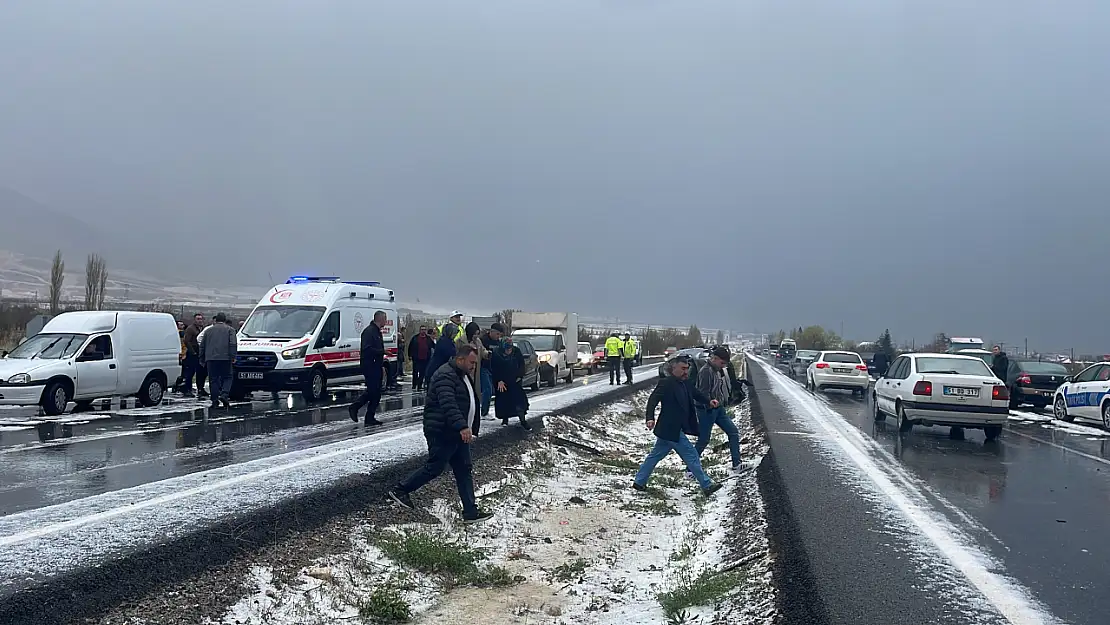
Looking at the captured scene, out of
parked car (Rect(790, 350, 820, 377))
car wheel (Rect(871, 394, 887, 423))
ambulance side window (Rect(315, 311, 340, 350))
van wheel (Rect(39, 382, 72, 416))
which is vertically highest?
ambulance side window (Rect(315, 311, 340, 350))

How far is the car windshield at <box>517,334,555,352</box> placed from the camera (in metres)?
29.6

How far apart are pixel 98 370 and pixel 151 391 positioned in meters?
1.53

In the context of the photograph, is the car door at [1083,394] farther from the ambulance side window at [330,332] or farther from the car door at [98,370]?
the car door at [98,370]

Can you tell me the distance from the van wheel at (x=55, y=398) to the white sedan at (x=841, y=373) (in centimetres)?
2619

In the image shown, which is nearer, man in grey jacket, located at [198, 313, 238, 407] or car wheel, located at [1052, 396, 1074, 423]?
man in grey jacket, located at [198, 313, 238, 407]

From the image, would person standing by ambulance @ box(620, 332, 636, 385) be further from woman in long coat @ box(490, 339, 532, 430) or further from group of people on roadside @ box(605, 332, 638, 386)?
woman in long coat @ box(490, 339, 532, 430)

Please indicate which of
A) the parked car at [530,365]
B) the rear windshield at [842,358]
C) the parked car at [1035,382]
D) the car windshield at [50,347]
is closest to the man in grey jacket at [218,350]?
the car windshield at [50,347]

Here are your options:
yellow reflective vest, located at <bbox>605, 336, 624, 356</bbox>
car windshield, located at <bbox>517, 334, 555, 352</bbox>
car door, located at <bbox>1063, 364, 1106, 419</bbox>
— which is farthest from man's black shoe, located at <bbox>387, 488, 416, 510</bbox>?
yellow reflective vest, located at <bbox>605, 336, 624, 356</bbox>

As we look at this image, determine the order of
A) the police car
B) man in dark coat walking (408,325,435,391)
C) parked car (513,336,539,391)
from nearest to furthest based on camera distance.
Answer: the police car
man in dark coat walking (408,325,435,391)
parked car (513,336,539,391)

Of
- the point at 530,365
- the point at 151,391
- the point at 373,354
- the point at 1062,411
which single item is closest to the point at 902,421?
the point at 1062,411

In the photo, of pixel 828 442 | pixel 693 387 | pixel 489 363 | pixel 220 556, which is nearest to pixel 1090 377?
pixel 828 442

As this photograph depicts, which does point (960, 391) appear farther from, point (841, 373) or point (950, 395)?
point (841, 373)

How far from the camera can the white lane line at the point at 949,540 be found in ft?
18.0

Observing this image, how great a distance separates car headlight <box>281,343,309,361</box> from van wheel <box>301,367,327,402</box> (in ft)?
1.83
